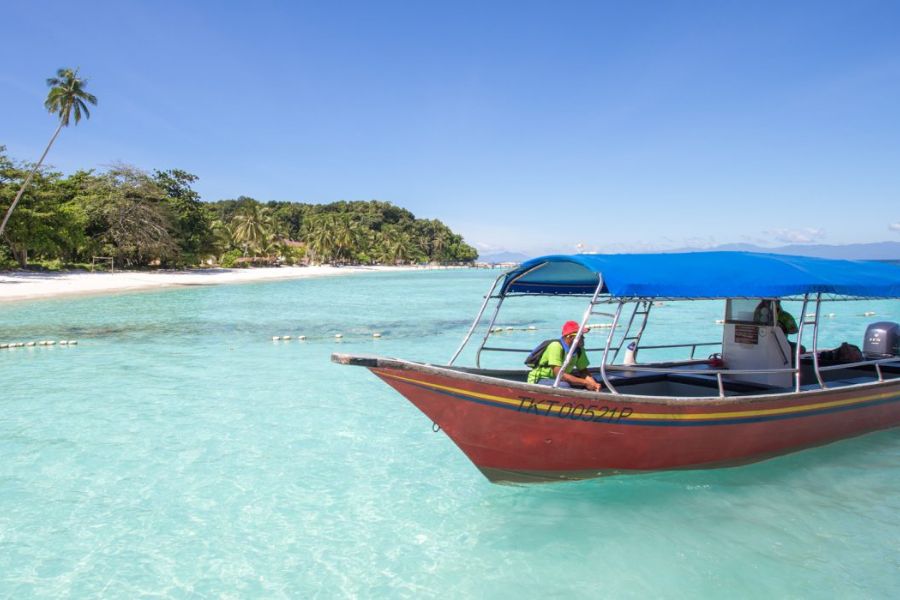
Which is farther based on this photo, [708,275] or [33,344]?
[33,344]

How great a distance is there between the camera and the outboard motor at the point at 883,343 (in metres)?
9.10

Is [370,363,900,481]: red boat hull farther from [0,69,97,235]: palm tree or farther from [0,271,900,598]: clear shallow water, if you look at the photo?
[0,69,97,235]: palm tree

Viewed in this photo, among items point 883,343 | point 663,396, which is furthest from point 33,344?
point 883,343

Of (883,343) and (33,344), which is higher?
(883,343)

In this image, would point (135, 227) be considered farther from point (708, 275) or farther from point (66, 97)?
point (708, 275)

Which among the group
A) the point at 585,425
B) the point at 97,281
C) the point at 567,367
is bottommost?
the point at 585,425

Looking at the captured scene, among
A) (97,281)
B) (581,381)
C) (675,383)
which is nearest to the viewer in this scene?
(581,381)

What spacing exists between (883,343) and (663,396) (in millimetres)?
5101

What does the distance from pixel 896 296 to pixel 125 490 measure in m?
9.35

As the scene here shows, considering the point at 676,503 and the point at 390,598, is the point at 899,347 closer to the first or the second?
the point at 676,503

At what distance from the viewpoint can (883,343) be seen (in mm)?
9133

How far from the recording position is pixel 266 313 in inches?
1038

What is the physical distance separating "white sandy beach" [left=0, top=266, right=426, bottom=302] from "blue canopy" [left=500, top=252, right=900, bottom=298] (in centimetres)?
2931

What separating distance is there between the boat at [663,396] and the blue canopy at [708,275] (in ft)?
0.06
